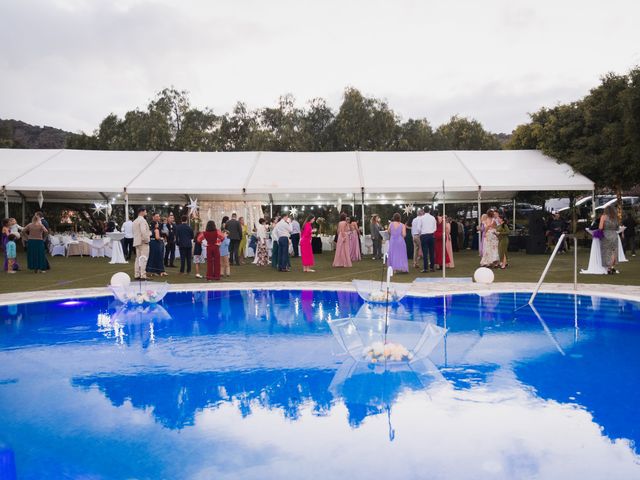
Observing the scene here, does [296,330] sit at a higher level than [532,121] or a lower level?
lower

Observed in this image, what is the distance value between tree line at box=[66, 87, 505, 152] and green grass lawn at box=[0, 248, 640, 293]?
56.4 feet

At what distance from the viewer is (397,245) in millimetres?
14664

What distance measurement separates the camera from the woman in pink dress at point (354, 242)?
1838cm

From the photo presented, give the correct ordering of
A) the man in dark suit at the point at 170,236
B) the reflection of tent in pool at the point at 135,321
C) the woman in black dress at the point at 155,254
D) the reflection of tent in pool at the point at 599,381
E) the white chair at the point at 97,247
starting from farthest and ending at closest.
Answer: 1. the white chair at the point at 97,247
2. the man in dark suit at the point at 170,236
3. the woman in black dress at the point at 155,254
4. the reflection of tent in pool at the point at 135,321
5. the reflection of tent in pool at the point at 599,381

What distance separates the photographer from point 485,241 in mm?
15297

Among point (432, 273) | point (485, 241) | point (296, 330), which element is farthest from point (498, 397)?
point (485, 241)

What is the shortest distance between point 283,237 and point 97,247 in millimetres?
9658

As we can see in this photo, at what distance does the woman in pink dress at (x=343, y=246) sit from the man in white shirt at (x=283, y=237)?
74.3 inches

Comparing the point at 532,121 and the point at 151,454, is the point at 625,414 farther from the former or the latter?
the point at 532,121

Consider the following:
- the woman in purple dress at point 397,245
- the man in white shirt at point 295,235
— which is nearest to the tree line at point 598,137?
the woman in purple dress at point 397,245

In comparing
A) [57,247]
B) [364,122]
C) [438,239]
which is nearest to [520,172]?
[438,239]

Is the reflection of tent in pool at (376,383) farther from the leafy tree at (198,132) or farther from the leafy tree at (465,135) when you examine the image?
the leafy tree at (465,135)

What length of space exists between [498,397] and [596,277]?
30.0 ft

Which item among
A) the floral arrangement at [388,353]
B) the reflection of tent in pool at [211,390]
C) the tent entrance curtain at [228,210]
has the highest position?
the tent entrance curtain at [228,210]
